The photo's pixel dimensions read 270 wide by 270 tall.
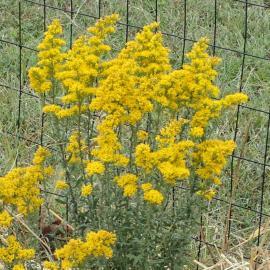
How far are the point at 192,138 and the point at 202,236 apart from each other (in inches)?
37.5

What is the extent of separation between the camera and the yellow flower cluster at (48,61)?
3.29m

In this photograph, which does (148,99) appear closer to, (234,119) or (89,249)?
(89,249)

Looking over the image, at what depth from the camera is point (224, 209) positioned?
449 centimetres

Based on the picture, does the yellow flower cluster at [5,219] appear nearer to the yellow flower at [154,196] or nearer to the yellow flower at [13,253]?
the yellow flower at [13,253]

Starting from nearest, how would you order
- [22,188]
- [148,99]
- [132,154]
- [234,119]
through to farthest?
[148,99]
[22,188]
[132,154]
[234,119]

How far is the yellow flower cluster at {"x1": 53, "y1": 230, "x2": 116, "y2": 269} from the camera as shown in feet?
10.1

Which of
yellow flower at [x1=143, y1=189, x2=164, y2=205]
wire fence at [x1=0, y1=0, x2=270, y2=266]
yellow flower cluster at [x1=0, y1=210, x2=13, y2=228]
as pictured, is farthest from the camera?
wire fence at [x1=0, y1=0, x2=270, y2=266]

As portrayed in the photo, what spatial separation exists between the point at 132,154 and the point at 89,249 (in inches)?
19.9

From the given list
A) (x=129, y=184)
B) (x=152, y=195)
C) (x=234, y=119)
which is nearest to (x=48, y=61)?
(x=129, y=184)

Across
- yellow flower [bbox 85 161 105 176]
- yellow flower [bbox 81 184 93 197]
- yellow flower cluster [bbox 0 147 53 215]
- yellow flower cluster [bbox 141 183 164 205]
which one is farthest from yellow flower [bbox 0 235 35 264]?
yellow flower cluster [bbox 141 183 164 205]

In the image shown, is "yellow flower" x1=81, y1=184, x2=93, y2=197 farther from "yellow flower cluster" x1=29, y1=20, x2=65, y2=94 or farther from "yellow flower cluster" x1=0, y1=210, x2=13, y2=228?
"yellow flower cluster" x1=29, y1=20, x2=65, y2=94

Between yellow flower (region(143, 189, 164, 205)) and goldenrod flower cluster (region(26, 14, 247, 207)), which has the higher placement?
goldenrod flower cluster (region(26, 14, 247, 207))

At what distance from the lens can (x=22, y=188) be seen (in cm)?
327

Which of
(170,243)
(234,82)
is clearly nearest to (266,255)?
(170,243)
